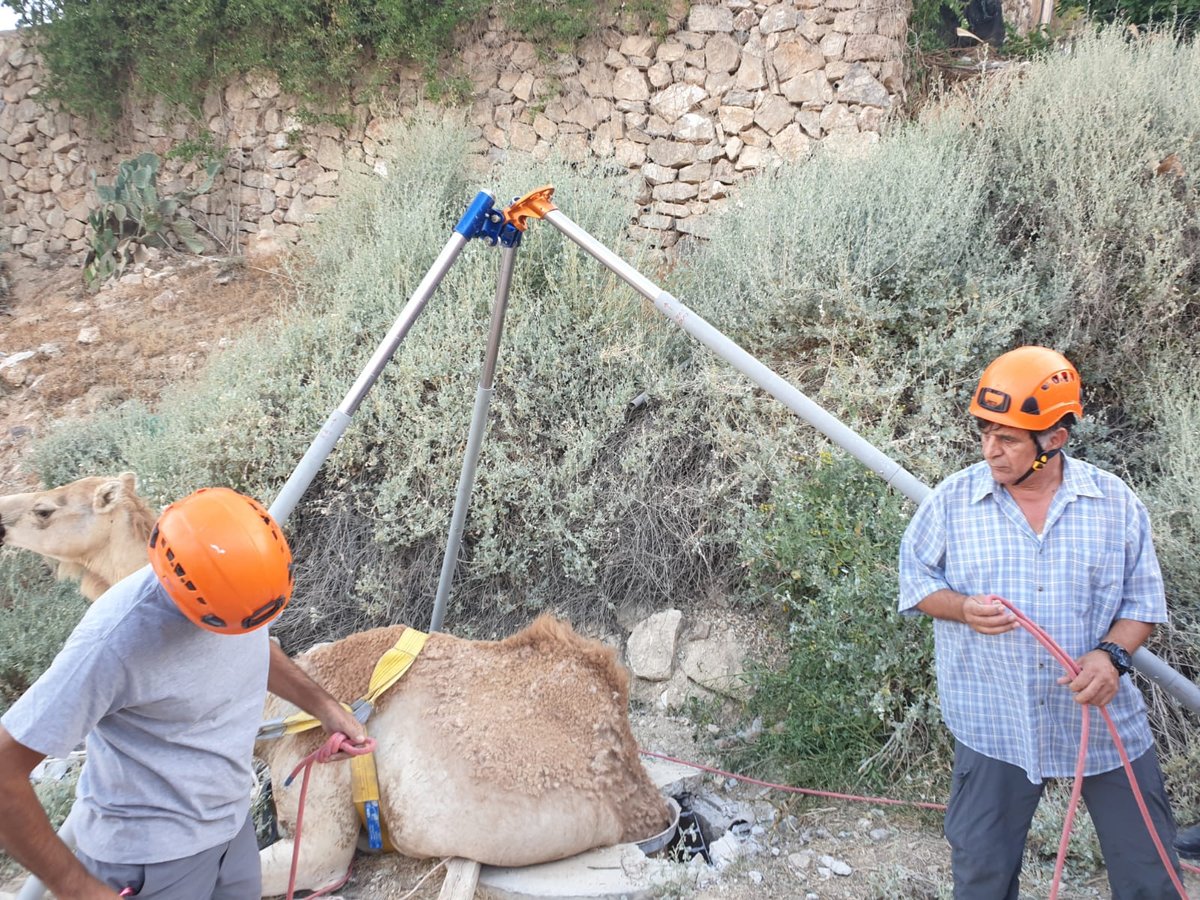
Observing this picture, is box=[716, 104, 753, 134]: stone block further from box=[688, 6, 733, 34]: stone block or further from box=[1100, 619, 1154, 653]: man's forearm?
box=[1100, 619, 1154, 653]: man's forearm

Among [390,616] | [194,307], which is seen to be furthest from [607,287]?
[194,307]

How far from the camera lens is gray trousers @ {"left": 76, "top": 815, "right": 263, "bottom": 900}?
1.90 metres

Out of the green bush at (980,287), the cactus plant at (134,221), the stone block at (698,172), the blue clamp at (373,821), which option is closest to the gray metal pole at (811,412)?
the green bush at (980,287)

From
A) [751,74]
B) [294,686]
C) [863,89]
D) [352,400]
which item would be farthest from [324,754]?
[751,74]

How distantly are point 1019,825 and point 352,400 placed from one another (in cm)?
232

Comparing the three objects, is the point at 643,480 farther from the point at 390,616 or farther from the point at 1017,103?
the point at 1017,103

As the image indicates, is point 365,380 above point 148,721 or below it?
above

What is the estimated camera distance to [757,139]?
25.5ft

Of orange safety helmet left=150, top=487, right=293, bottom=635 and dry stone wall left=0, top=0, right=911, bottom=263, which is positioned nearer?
orange safety helmet left=150, top=487, right=293, bottom=635

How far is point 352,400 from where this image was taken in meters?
2.92

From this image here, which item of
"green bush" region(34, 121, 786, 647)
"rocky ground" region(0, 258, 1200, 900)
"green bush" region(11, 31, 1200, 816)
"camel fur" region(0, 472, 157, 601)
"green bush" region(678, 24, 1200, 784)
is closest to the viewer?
"rocky ground" region(0, 258, 1200, 900)

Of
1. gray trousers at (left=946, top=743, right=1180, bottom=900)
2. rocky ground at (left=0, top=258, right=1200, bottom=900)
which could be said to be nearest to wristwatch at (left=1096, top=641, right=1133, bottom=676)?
gray trousers at (left=946, top=743, right=1180, bottom=900)

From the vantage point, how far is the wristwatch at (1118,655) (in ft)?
6.69

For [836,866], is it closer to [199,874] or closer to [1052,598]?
[1052,598]
